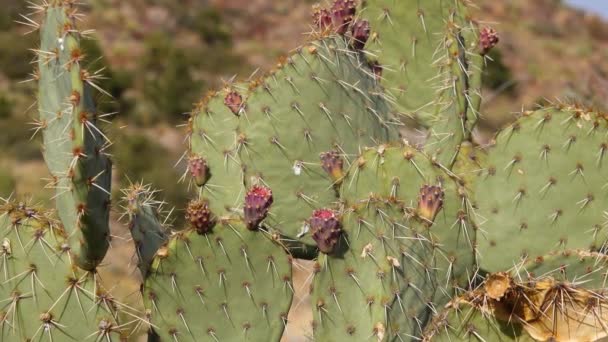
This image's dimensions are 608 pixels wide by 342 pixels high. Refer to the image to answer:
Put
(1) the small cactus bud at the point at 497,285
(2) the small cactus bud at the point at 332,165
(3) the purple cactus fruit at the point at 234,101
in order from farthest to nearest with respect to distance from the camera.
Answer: (3) the purple cactus fruit at the point at 234,101
(2) the small cactus bud at the point at 332,165
(1) the small cactus bud at the point at 497,285

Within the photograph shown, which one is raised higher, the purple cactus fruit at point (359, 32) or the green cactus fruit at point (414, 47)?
the purple cactus fruit at point (359, 32)

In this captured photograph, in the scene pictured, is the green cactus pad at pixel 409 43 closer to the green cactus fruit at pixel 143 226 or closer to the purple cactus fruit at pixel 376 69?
the purple cactus fruit at pixel 376 69

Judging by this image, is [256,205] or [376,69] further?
[376,69]

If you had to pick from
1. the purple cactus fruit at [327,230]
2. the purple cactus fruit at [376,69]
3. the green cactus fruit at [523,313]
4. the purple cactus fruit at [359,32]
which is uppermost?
the purple cactus fruit at [359,32]

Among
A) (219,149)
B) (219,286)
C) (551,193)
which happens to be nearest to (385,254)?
(219,286)

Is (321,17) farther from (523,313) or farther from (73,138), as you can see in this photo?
(523,313)

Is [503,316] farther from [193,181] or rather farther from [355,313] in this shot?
[193,181]

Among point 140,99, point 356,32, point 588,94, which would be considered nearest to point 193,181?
point 356,32

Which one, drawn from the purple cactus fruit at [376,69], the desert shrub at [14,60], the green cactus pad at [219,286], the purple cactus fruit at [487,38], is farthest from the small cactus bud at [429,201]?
the desert shrub at [14,60]
